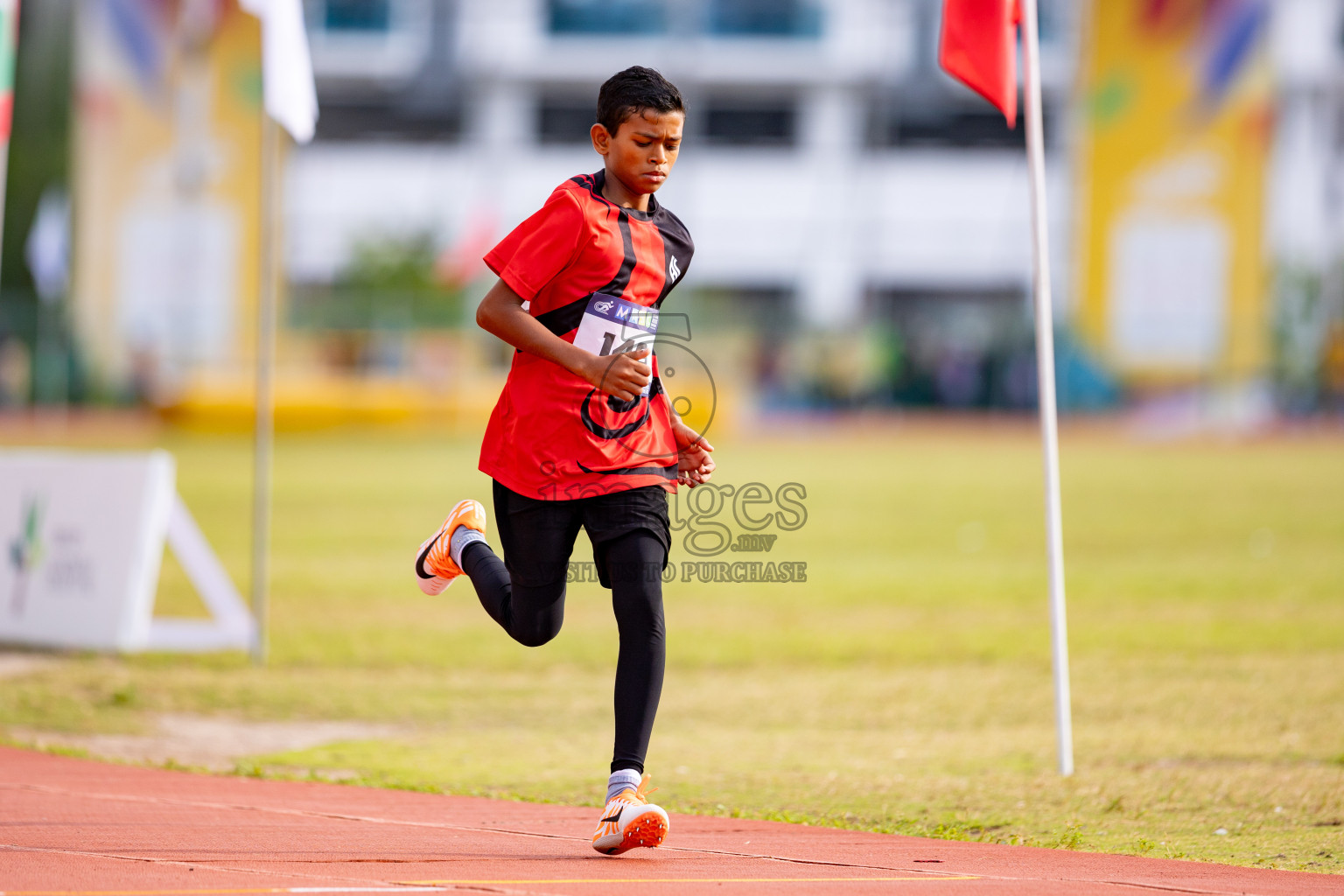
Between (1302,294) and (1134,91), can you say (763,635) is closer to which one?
(1134,91)

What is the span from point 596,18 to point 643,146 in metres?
49.9

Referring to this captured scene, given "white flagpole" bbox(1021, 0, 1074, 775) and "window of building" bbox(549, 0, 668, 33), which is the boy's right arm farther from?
"window of building" bbox(549, 0, 668, 33)

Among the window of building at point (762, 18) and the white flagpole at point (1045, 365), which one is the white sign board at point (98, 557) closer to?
the white flagpole at point (1045, 365)

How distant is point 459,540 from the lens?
4953 millimetres

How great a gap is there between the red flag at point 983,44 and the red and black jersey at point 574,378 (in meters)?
2.28

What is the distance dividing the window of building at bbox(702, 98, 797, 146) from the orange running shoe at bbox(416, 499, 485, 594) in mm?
48236

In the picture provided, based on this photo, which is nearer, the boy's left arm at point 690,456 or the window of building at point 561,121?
the boy's left arm at point 690,456

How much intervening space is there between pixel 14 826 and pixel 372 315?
120 feet

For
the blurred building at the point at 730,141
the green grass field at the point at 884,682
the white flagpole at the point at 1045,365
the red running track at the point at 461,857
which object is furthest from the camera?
the blurred building at the point at 730,141

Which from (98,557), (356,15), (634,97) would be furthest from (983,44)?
(356,15)

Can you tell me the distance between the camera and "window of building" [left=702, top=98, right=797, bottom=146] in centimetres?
5228

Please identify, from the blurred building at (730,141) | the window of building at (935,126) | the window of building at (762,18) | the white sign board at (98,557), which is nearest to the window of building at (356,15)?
the blurred building at (730,141)

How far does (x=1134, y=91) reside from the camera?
36938 millimetres

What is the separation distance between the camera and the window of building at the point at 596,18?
5184 cm
